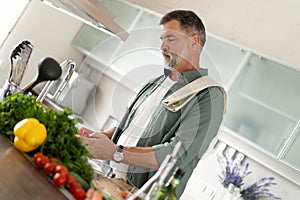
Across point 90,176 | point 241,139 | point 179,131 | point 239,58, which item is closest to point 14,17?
point 239,58

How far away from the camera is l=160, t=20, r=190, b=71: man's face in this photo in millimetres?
1403

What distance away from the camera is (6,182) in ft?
2.76

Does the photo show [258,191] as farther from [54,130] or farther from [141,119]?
[54,130]

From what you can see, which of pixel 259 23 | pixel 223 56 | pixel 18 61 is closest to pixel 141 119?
pixel 18 61

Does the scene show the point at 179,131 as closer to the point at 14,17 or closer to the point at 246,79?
the point at 246,79

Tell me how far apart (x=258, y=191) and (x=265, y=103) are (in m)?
0.46

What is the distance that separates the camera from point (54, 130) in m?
0.99

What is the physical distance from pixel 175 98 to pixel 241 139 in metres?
0.85

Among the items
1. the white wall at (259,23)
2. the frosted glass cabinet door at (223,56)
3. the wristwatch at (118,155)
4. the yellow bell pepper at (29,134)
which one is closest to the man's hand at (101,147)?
the wristwatch at (118,155)

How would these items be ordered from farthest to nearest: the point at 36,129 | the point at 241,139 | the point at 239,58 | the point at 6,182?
the point at 239,58, the point at 241,139, the point at 36,129, the point at 6,182

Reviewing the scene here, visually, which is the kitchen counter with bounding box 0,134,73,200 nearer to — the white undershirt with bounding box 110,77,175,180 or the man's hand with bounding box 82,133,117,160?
the man's hand with bounding box 82,133,117,160

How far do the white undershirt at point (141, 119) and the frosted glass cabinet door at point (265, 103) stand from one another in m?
0.76

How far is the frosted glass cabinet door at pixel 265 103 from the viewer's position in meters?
1.95

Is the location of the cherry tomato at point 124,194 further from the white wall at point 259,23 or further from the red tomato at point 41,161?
the white wall at point 259,23
